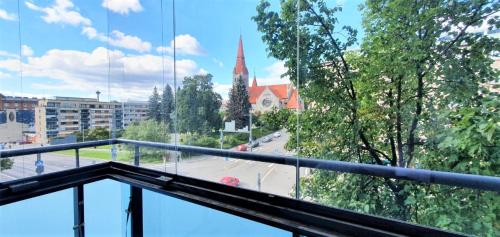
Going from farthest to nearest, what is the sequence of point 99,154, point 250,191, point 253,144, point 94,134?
point 94,134, point 99,154, point 253,144, point 250,191

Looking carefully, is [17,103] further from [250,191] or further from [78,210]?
[250,191]

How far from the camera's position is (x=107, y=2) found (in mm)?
2076

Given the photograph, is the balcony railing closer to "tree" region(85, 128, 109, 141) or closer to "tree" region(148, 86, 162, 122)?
"tree" region(85, 128, 109, 141)

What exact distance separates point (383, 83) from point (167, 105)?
4.49 ft

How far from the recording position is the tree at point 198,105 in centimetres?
174

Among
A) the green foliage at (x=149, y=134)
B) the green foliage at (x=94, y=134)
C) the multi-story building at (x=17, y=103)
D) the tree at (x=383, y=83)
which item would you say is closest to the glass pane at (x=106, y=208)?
the green foliage at (x=149, y=134)

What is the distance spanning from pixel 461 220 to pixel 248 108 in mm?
1142

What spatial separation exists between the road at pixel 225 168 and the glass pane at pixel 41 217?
0.65 ft

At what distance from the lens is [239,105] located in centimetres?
167

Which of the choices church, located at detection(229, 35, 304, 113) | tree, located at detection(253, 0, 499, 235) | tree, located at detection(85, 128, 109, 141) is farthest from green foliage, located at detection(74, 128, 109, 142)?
tree, located at detection(253, 0, 499, 235)

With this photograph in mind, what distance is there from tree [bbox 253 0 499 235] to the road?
12 centimetres

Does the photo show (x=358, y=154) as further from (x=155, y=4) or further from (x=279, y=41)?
(x=155, y=4)

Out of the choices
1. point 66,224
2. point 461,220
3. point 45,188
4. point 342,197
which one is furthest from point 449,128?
point 66,224

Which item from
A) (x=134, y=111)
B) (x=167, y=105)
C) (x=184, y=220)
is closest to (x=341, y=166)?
(x=184, y=220)
